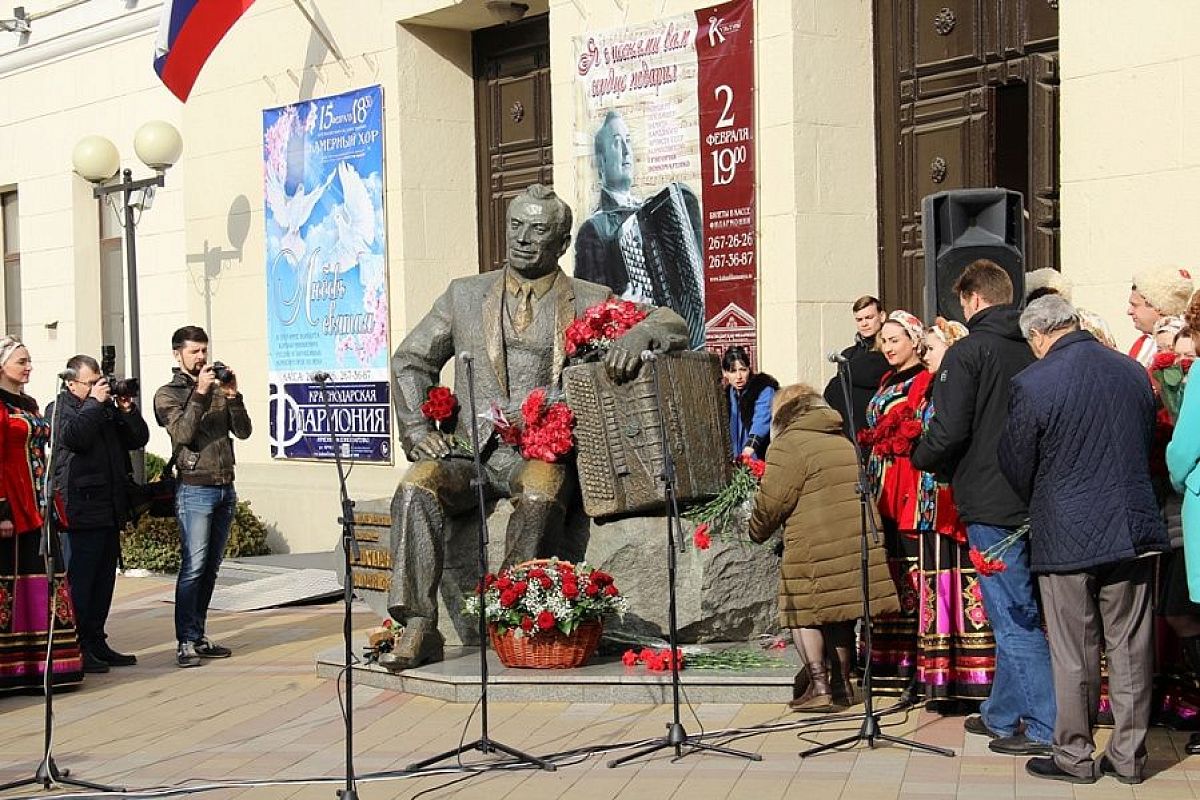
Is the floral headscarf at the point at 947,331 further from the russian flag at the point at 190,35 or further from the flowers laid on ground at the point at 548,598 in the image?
the russian flag at the point at 190,35

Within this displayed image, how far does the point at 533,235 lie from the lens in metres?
9.03

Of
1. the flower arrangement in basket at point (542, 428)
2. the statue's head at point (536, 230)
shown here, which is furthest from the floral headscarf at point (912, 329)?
the statue's head at point (536, 230)

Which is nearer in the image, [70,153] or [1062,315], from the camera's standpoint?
[1062,315]

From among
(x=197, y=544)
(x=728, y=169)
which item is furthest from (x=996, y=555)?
(x=728, y=169)

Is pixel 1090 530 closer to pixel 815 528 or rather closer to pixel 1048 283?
pixel 815 528

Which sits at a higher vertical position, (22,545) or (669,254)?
(669,254)

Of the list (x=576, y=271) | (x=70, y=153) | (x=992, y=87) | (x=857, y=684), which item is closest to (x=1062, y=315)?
(x=857, y=684)

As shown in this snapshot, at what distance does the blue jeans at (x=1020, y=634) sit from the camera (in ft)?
22.5

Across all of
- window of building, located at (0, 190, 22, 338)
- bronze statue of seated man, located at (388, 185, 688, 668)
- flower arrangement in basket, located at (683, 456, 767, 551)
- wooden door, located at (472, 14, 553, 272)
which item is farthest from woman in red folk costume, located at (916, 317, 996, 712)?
window of building, located at (0, 190, 22, 338)

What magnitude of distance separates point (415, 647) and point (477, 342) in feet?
5.48

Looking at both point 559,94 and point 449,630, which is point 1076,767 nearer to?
point 449,630

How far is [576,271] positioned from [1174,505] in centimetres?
736

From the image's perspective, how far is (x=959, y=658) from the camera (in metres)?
7.51

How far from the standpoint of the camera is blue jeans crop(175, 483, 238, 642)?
32.7 feet
